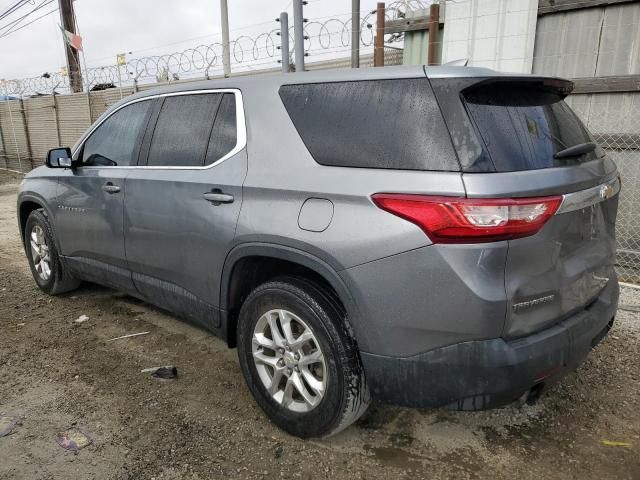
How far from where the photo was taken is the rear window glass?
2.02 meters

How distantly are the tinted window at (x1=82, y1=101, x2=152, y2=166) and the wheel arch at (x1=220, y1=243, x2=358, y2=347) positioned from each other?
136cm

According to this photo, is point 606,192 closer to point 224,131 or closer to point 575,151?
point 575,151

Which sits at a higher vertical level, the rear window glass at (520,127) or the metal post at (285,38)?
the metal post at (285,38)

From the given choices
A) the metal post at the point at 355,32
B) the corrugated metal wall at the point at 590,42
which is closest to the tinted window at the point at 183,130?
the metal post at the point at 355,32

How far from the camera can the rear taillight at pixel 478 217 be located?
1913 mm

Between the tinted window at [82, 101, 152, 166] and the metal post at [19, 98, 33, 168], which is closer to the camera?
the tinted window at [82, 101, 152, 166]

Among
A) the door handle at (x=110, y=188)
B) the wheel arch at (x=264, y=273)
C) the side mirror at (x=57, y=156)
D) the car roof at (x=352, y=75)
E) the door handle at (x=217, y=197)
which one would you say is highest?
the car roof at (x=352, y=75)

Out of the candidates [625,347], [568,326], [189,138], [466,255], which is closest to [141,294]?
[189,138]

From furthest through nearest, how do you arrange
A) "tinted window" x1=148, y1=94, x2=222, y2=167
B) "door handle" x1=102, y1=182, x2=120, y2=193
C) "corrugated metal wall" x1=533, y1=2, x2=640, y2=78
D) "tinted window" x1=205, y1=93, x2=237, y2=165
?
"corrugated metal wall" x1=533, y1=2, x2=640, y2=78 < "door handle" x1=102, y1=182, x2=120, y2=193 < "tinted window" x1=148, y1=94, x2=222, y2=167 < "tinted window" x1=205, y1=93, x2=237, y2=165

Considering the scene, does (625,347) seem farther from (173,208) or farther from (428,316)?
(173,208)

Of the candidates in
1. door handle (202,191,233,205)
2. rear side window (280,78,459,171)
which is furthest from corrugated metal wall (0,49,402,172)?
rear side window (280,78,459,171)

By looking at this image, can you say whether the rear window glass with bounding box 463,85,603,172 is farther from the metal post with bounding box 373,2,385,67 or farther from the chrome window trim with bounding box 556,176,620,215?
the metal post with bounding box 373,2,385,67

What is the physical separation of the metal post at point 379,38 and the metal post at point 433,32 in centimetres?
58

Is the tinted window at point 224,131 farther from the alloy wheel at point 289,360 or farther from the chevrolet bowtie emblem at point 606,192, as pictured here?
the chevrolet bowtie emblem at point 606,192
